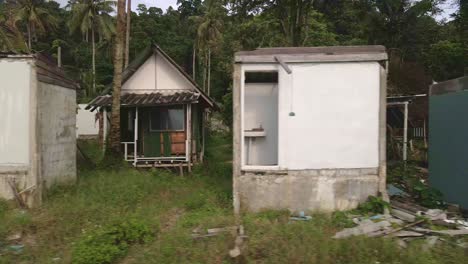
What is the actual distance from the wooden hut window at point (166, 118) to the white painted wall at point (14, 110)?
619 centimetres

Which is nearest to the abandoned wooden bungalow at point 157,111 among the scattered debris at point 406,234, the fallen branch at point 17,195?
the fallen branch at point 17,195

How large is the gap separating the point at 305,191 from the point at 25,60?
6.27m

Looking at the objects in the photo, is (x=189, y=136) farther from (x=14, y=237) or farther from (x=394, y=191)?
(x=14, y=237)

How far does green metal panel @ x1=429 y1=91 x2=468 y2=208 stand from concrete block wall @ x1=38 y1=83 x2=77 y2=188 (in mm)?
8680

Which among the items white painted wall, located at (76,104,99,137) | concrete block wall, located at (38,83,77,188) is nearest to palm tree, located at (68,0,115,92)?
white painted wall, located at (76,104,99,137)

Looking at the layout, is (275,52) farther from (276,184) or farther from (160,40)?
(160,40)

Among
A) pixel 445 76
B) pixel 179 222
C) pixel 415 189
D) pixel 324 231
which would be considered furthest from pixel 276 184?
pixel 445 76

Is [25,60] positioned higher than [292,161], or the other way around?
[25,60]

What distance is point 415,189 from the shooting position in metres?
8.52

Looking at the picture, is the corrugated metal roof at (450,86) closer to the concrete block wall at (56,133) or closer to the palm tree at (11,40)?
the concrete block wall at (56,133)

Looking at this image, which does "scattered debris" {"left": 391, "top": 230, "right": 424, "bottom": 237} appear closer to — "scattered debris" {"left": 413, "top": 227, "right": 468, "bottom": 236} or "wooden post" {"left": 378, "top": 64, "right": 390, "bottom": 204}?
"scattered debris" {"left": 413, "top": 227, "right": 468, "bottom": 236}

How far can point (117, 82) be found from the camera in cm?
1298

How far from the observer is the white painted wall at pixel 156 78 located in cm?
1490

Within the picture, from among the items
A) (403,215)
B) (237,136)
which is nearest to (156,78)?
(237,136)
